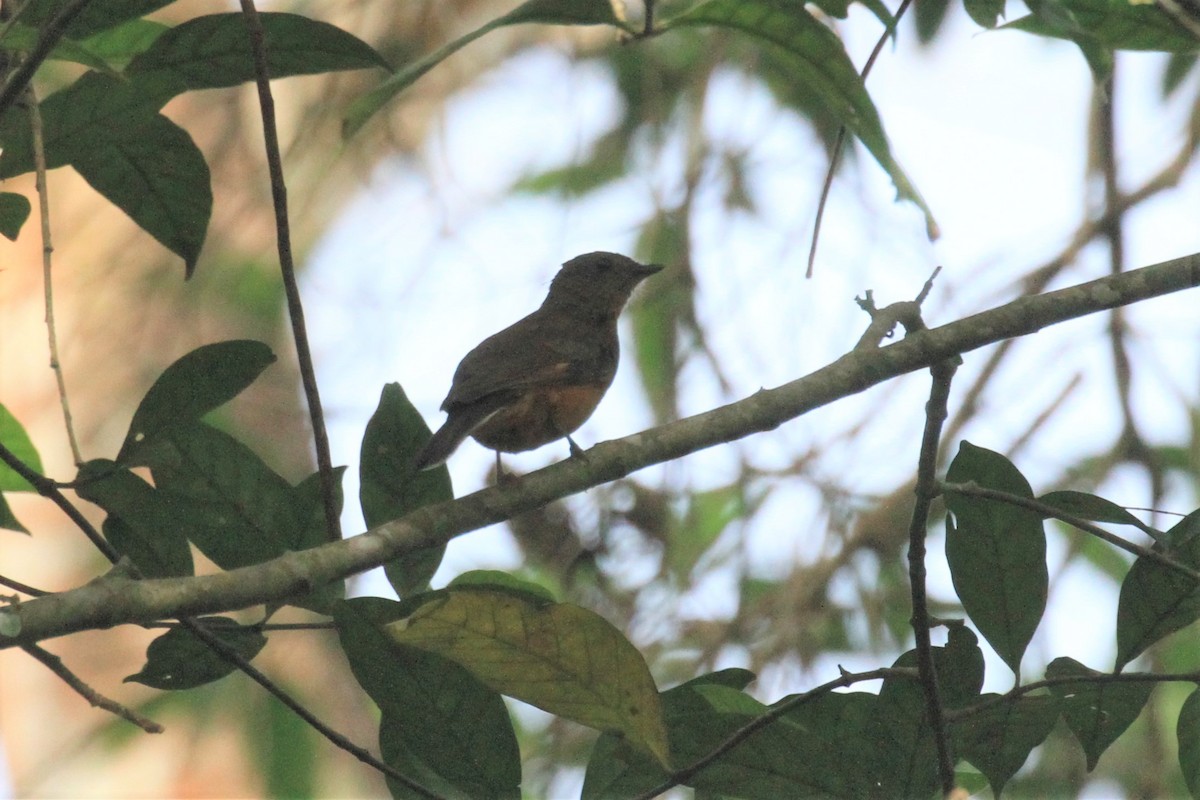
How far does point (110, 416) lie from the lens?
22.6ft

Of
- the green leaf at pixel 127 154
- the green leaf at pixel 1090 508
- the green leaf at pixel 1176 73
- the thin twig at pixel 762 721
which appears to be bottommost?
the thin twig at pixel 762 721

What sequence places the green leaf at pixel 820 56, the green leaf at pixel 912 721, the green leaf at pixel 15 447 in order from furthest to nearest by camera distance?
the green leaf at pixel 15 447, the green leaf at pixel 820 56, the green leaf at pixel 912 721

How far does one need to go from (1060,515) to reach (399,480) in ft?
3.89

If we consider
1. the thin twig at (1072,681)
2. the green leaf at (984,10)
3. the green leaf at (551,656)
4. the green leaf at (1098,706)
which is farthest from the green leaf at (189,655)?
the green leaf at (984,10)

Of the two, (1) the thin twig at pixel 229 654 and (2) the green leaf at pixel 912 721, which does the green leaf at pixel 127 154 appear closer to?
(1) the thin twig at pixel 229 654

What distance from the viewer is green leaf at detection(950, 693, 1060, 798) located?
2.04 m

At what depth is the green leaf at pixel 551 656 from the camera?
5.88 feet

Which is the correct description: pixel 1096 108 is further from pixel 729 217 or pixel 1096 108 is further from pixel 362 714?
pixel 362 714

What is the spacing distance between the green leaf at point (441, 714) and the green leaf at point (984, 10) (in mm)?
1692

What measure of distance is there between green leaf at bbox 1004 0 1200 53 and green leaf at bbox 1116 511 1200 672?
110cm

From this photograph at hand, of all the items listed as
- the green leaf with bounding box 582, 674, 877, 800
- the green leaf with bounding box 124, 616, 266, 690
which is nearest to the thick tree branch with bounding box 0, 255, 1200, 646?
the green leaf with bounding box 124, 616, 266, 690

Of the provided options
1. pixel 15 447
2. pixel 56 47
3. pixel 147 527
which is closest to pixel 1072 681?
pixel 147 527

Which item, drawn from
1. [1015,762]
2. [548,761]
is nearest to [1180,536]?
[1015,762]

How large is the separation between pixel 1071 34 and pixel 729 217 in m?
3.63
